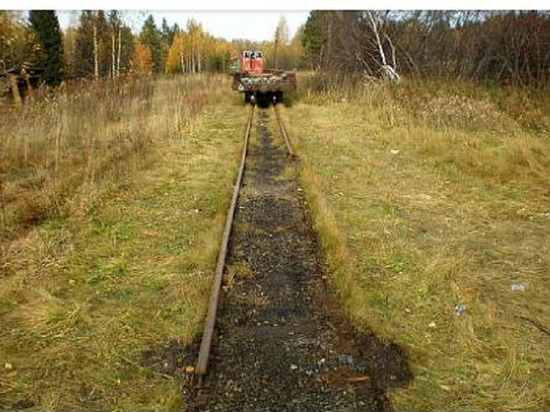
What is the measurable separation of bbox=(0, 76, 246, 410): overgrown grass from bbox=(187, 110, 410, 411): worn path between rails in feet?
0.95

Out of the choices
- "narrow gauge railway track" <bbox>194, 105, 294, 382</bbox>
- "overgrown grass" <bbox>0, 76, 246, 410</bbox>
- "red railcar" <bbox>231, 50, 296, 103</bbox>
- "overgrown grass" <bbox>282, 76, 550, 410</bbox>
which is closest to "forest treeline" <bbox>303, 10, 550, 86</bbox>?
"overgrown grass" <bbox>282, 76, 550, 410</bbox>

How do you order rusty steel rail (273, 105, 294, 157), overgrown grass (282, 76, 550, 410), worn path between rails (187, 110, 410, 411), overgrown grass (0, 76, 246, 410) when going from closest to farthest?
worn path between rails (187, 110, 410, 411) → overgrown grass (0, 76, 246, 410) → overgrown grass (282, 76, 550, 410) → rusty steel rail (273, 105, 294, 157)

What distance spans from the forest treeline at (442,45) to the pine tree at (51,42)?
18336mm

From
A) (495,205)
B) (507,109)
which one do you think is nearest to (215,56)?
(507,109)

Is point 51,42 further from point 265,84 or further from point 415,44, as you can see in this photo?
point 415,44

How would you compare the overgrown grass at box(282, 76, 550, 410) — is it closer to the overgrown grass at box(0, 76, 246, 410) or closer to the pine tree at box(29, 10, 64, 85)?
the overgrown grass at box(0, 76, 246, 410)

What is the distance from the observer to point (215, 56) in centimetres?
6850

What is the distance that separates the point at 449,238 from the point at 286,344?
3.04 metres

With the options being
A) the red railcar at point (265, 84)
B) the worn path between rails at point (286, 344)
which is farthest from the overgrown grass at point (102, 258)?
the red railcar at point (265, 84)

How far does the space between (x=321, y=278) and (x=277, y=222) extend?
1.66m

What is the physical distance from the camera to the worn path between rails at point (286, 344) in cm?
314

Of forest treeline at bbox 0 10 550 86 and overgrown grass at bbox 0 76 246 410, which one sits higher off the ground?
forest treeline at bbox 0 10 550 86

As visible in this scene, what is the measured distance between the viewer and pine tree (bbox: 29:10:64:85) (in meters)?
31.0

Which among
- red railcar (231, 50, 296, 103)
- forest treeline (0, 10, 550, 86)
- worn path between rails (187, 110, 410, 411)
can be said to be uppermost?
forest treeline (0, 10, 550, 86)
